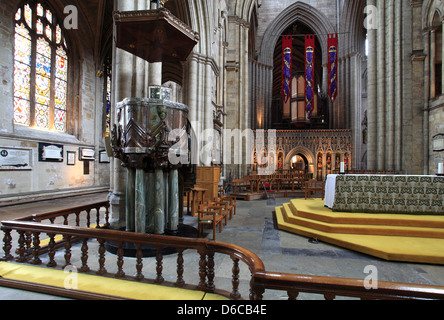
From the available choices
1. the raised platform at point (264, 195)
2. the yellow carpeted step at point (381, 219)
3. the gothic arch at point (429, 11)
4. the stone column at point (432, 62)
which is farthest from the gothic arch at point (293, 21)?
the yellow carpeted step at point (381, 219)

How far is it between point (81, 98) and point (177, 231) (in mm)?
10509

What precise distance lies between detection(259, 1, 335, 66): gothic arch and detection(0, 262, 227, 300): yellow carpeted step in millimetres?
22019

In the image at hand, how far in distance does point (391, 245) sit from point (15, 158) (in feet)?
34.2

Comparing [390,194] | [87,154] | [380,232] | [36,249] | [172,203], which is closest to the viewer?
[36,249]

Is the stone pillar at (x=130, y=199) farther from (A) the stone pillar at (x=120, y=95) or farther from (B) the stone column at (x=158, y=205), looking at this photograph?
(A) the stone pillar at (x=120, y=95)

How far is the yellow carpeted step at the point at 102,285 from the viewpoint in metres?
2.12

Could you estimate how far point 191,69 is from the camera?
929cm

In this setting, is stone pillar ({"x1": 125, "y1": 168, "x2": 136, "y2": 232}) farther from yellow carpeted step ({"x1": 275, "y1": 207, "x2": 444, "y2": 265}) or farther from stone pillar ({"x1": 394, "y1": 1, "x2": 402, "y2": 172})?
stone pillar ({"x1": 394, "y1": 1, "x2": 402, "y2": 172})

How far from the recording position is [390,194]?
4969mm

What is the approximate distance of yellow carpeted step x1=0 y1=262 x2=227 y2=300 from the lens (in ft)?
6.95

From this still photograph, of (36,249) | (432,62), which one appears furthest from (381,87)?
(36,249)

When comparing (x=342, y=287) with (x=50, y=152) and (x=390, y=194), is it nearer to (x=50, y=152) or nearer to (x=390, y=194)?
(x=390, y=194)

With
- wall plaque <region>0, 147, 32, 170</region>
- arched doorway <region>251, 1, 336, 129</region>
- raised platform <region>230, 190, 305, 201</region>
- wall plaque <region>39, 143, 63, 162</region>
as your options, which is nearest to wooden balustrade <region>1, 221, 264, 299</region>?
wall plaque <region>0, 147, 32, 170</region>
